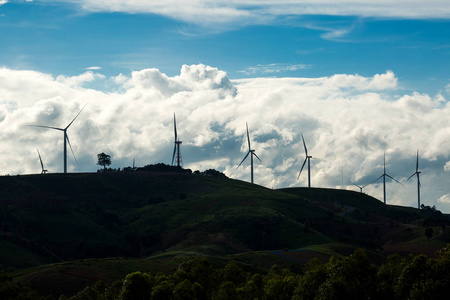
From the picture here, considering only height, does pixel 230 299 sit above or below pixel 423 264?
below

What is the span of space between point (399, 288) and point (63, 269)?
88450 millimetres

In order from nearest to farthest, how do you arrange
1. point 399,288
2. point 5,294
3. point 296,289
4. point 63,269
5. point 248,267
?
point 399,288 < point 296,289 < point 5,294 < point 63,269 < point 248,267

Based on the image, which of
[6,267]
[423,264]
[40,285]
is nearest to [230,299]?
[423,264]

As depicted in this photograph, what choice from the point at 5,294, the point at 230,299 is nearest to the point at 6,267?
the point at 5,294

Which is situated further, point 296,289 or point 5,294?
point 5,294

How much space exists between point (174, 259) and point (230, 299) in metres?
96.5

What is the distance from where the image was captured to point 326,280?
94.2 meters

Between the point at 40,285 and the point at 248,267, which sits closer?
the point at 40,285

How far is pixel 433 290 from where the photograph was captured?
289 ft

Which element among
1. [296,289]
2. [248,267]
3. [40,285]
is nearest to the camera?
[296,289]

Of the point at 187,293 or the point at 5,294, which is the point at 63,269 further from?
the point at 187,293

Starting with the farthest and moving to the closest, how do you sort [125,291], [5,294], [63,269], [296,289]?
[63,269] < [5,294] < [296,289] < [125,291]

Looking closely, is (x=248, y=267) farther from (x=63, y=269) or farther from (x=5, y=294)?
(x=5, y=294)

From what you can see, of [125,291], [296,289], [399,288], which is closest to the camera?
[125,291]
